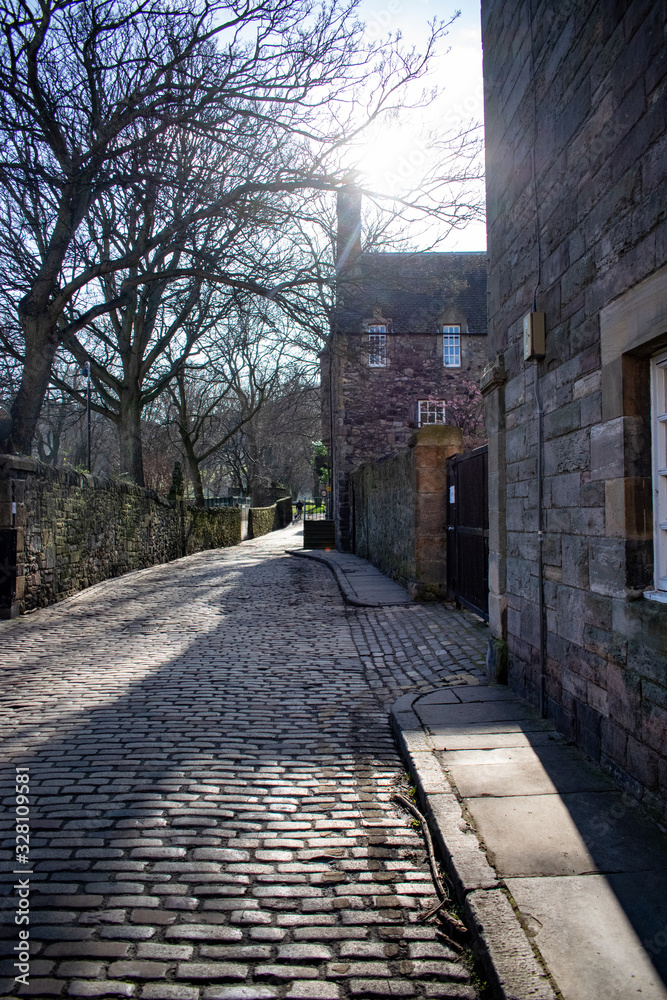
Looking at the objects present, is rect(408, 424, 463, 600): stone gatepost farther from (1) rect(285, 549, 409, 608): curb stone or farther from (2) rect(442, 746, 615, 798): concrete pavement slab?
(2) rect(442, 746, 615, 798): concrete pavement slab

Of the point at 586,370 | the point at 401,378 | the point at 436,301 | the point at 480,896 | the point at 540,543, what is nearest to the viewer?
the point at 480,896

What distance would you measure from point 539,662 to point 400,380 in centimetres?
2063

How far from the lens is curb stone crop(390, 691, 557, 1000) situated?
6.48 feet

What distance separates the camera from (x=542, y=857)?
2.62 m

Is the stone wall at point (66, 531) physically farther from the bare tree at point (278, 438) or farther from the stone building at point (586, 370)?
the bare tree at point (278, 438)

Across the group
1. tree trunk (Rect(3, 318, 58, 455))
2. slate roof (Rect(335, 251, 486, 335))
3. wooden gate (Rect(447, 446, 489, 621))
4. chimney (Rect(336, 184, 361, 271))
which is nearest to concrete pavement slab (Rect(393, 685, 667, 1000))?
wooden gate (Rect(447, 446, 489, 621))

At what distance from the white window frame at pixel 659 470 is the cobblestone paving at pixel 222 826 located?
1.76m

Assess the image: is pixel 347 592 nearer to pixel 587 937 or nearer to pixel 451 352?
pixel 587 937

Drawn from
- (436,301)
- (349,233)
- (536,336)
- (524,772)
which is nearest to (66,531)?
(349,233)

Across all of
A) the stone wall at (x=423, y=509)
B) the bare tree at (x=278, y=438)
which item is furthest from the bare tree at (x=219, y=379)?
the stone wall at (x=423, y=509)

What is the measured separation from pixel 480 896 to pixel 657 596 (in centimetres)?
157

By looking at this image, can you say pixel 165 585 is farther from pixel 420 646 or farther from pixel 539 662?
pixel 539 662

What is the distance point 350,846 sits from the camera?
2916 millimetres

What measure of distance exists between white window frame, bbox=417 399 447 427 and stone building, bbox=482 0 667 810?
1886cm
